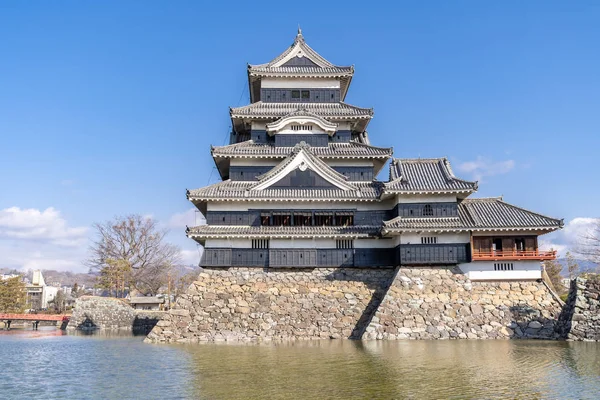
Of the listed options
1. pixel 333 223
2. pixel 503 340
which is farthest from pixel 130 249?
pixel 503 340

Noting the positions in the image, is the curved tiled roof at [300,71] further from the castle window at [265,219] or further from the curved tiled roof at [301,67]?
the castle window at [265,219]

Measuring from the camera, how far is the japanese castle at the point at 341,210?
2745 centimetres

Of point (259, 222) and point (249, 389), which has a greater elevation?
point (259, 222)

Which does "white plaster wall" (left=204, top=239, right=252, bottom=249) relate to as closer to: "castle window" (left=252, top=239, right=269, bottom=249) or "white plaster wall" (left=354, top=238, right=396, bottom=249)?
"castle window" (left=252, top=239, right=269, bottom=249)

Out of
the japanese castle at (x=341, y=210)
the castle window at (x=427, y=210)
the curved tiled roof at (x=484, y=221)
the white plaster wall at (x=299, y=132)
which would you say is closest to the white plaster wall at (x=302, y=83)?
the japanese castle at (x=341, y=210)

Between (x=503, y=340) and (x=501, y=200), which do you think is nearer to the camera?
(x=503, y=340)

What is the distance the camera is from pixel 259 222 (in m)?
29.5

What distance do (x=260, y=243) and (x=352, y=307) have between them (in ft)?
20.1

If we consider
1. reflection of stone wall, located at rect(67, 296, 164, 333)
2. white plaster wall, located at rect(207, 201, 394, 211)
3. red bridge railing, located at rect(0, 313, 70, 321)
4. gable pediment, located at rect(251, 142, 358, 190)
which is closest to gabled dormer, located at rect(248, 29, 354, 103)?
gable pediment, located at rect(251, 142, 358, 190)

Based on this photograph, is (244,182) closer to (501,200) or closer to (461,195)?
(461,195)

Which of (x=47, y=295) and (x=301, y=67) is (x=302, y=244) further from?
(x=47, y=295)

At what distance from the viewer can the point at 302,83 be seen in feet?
117

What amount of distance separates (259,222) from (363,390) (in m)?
17.7

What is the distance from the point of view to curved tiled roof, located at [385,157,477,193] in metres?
27.7
